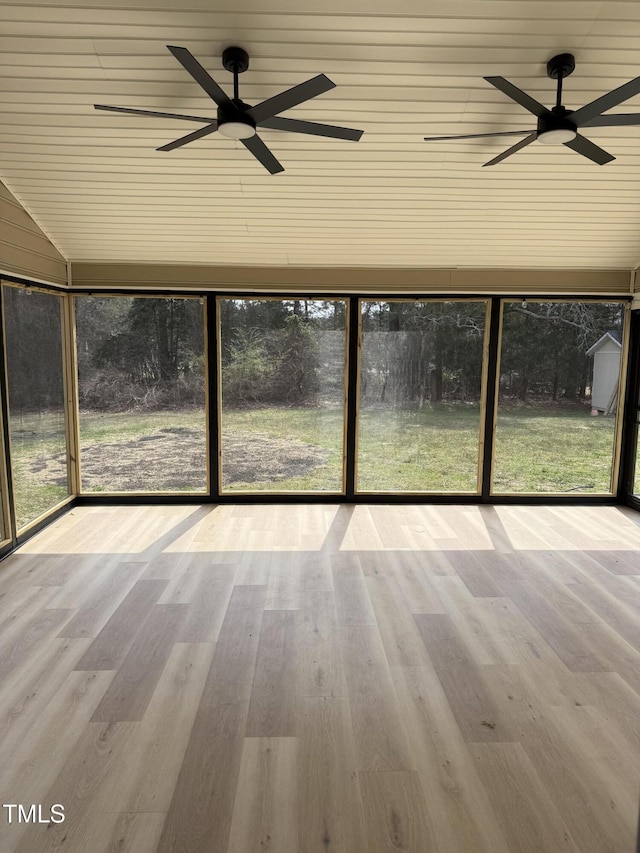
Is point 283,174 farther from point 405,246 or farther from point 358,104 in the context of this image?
point 405,246

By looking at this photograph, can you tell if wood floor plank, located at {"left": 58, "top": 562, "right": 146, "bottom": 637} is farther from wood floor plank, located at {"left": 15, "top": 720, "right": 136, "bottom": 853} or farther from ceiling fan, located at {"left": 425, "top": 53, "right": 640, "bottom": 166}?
ceiling fan, located at {"left": 425, "top": 53, "right": 640, "bottom": 166}

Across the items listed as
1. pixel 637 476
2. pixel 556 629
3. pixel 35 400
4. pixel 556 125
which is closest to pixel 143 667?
pixel 556 629

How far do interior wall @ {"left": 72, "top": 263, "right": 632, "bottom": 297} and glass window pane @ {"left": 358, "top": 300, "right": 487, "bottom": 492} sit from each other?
25 centimetres

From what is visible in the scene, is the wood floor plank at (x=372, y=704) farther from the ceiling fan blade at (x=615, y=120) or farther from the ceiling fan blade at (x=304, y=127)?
the ceiling fan blade at (x=615, y=120)

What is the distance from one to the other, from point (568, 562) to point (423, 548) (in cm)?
117

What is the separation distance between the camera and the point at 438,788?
2.19 metres

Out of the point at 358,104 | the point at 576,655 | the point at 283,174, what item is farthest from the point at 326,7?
the point at 576,655

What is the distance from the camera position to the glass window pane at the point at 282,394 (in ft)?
19.8

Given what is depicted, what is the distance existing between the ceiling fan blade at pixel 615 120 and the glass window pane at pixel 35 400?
4.35 metres

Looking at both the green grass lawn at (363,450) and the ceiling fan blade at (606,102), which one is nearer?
the ceiling fan blade at (606,102)

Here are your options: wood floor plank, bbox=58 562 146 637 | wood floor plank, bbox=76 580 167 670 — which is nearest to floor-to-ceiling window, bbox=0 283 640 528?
wood floor plank, bbox=58 562 146 637

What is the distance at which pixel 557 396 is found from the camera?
6.26m

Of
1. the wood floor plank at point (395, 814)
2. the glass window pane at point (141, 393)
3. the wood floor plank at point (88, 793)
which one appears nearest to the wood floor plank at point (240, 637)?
the wood floor plank at point (88, 793)

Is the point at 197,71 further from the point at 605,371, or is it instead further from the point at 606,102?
the point at 605,371
